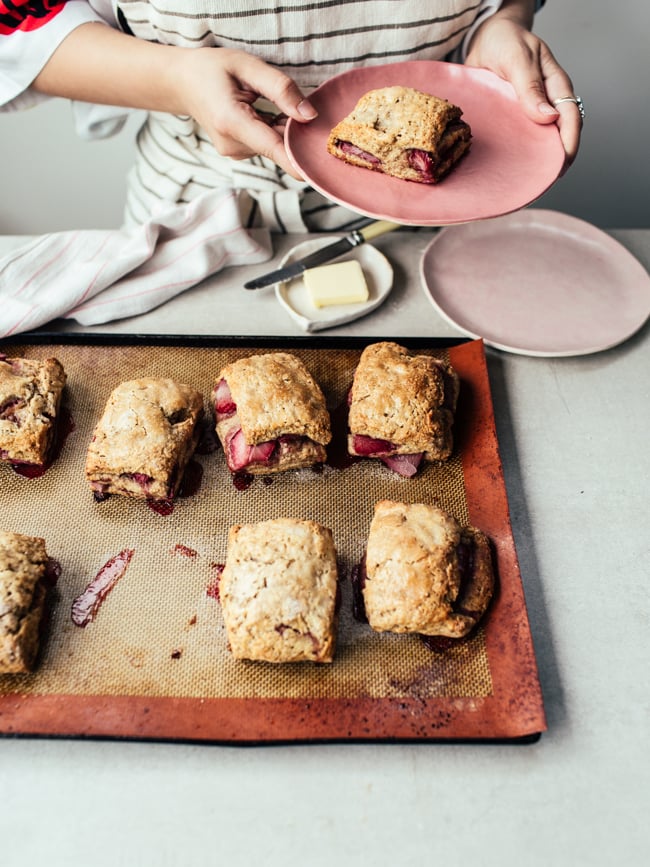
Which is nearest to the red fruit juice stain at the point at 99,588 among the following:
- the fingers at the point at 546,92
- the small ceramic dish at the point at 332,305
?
the small ceramic dish at the point at 332,305

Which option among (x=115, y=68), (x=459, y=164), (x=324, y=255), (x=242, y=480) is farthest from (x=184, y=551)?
(x=115, y=68)

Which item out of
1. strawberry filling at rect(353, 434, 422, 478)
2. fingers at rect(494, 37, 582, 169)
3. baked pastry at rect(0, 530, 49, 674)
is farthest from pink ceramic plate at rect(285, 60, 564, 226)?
baked pastry at rect(0, 530, 49, 674)

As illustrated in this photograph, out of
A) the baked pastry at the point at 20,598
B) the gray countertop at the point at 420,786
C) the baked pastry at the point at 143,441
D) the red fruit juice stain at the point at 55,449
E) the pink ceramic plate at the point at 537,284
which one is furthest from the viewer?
the pink ceramic plate at the point at 537,284

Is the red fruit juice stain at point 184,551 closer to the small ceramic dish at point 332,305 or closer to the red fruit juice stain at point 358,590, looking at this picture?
the red fruit juice stain at point 358,590

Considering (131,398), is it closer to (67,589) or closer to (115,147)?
(67,589)

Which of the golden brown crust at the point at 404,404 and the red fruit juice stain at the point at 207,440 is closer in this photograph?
the golden brown crust at the point at 404,404

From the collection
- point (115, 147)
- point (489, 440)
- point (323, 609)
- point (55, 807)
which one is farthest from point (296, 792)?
point (115, 147)
